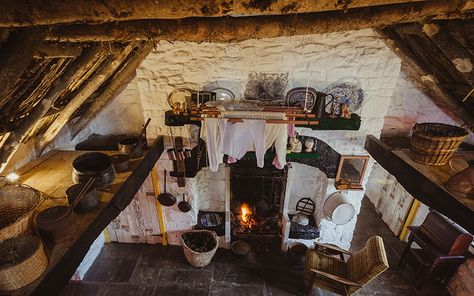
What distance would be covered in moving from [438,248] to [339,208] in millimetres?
1689

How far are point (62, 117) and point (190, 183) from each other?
7.04ft

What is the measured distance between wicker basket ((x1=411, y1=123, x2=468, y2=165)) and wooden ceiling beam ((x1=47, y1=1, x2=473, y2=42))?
1.39 m

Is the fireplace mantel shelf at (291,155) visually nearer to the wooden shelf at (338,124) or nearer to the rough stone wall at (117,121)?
the wooden shelf at (338,124)

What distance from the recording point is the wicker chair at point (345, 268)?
3508 mm

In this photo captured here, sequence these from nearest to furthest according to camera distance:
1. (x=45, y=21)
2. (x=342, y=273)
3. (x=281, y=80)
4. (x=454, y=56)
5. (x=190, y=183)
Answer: (x=45, y=21) < (x=454, y=56) < (x=281, y=80) < (x=342, y=273) < (x=190, y=183)

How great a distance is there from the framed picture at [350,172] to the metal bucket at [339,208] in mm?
209

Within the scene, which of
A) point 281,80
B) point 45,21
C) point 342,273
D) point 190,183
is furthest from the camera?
point 190,183

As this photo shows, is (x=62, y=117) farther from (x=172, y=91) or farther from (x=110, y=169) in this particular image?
(x=172, y=91)

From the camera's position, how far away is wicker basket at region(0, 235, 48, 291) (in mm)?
1691

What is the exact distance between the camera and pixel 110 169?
2895 mm

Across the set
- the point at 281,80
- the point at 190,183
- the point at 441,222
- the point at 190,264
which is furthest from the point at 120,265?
the point at 441,222

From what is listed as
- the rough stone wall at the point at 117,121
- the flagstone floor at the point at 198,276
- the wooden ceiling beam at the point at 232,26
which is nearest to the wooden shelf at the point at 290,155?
the wooden ceiling beam at the point at 232,26

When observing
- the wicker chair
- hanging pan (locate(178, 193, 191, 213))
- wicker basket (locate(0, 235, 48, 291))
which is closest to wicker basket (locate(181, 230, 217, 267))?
hanging pan (locate(178, 193, 191, 213))

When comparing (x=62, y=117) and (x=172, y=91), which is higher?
(x=172, y=91)
